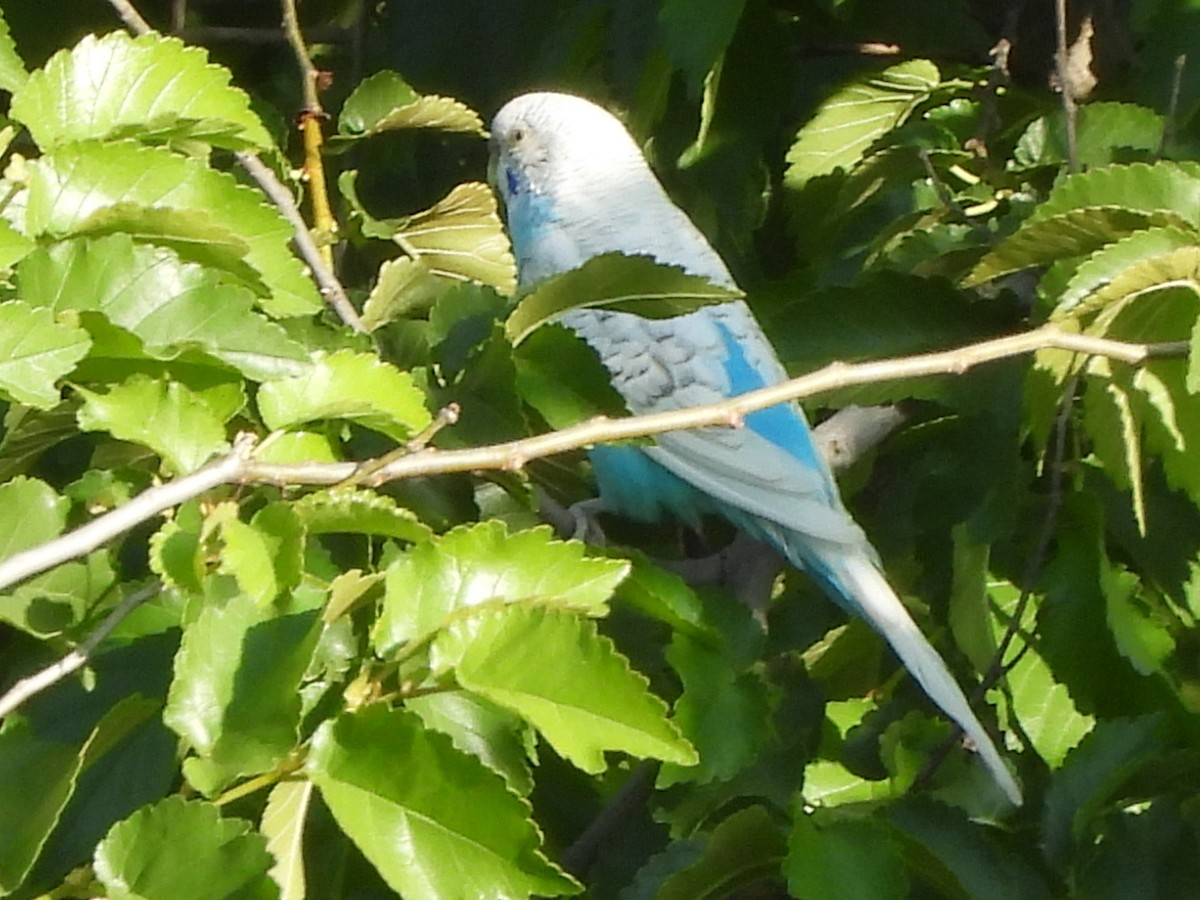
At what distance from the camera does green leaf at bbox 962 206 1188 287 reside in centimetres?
77

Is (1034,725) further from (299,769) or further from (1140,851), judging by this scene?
(299,769)

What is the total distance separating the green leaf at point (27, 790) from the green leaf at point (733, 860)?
346 mm

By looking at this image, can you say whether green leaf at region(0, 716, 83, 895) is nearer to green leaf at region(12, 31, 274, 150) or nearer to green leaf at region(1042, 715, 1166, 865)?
green leaf at region(12, 31, 274, 150)

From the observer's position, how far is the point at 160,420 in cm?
57

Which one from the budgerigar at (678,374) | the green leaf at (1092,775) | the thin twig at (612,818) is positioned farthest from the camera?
the budgerigar at (678,374)

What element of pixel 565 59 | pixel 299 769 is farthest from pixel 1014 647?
pixel 299 769

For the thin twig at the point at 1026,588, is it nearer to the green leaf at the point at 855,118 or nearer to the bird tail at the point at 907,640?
the bird tail at the point at 907,640

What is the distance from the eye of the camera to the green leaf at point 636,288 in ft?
1.95

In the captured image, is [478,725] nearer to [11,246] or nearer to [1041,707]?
[11,246]

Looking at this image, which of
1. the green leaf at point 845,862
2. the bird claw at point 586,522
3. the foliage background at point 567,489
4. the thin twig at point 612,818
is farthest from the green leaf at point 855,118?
Result: the green leaf at point 845,862

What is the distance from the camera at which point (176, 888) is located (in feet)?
1.57

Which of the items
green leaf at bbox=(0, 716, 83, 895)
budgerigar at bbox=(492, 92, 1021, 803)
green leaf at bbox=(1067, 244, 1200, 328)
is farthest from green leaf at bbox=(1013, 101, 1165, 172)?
green leaf at bbox=(0, 716, 83, 895)

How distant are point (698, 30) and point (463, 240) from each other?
0.74 ft

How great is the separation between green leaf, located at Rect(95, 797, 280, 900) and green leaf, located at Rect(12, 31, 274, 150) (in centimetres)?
30
